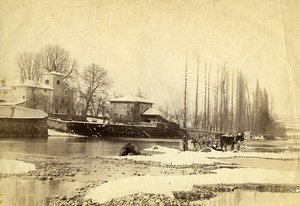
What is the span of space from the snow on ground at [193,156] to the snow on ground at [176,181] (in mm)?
74

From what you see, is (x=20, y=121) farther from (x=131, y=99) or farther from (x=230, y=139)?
(x=230, y=139)

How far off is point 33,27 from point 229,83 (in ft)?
3.20

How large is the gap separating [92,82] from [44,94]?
23 cm

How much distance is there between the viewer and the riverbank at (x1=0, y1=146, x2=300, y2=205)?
2484 millimetres

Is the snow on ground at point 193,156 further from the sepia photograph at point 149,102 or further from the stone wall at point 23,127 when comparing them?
the stone wall at point 23,127

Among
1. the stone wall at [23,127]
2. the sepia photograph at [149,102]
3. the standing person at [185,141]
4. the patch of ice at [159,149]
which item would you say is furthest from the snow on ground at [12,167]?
the standing person at [185,141]

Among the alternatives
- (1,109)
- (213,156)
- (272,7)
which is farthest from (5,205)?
(272,7)

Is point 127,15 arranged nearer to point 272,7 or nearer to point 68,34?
point 68,34

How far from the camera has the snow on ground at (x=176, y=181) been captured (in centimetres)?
250

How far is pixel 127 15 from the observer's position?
102 inches

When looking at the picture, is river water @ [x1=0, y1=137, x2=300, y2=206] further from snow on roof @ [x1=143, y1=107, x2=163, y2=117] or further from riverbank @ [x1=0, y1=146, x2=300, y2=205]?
snow on roof @ [x1=143, y1=107, x2=163, y2=117]

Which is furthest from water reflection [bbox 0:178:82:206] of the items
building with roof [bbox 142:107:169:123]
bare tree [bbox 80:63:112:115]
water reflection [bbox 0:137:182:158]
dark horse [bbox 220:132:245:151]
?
dark horse [bbox 220:132:245:151]

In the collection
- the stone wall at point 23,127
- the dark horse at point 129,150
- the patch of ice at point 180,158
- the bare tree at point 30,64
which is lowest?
the patch of ice at point 180,158

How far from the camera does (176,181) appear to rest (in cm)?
259
